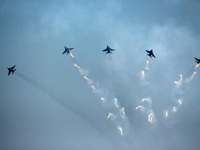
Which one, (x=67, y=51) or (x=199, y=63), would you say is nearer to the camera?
(x=199, y=63)

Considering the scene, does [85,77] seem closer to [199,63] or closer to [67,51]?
[67,51]

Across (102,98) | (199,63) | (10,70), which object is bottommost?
(102,98)

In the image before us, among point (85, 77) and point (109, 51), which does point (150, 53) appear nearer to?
point (109, 51)

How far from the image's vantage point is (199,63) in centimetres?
8050

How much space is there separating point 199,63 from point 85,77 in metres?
62.5

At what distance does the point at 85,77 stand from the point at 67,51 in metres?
18.2

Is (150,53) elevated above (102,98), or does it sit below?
above

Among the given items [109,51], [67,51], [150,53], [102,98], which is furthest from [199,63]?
[67,51]

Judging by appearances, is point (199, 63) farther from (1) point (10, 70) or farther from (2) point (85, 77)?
(1) point (10, 70)

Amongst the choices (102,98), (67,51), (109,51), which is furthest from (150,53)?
(67,51)

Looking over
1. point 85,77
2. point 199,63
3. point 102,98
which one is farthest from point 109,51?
point 199,63

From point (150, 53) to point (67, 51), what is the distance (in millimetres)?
46774

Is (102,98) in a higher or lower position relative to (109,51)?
lower

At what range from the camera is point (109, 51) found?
8581cm
